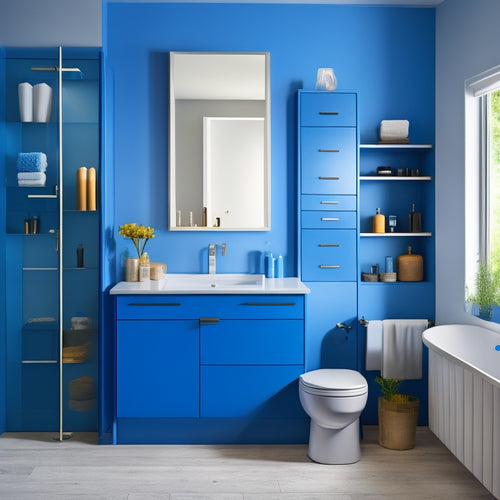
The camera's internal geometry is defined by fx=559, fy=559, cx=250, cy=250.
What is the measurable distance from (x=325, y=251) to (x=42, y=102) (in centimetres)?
202

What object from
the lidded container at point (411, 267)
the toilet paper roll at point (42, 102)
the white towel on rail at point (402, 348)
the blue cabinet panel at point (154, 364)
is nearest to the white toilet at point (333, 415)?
the white towel on rail at point (402, 348)

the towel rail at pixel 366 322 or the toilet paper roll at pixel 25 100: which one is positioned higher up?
the toilet paper roll at pixel 25 100

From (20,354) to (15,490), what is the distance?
36.7 inches

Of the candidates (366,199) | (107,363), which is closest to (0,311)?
(107,363)

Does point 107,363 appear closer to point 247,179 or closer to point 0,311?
point 0,311

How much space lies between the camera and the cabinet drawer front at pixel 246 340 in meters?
3.31

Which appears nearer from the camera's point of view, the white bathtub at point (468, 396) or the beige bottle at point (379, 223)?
the white bathtub at point (468, 396)

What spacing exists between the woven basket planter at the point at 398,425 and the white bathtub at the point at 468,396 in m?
0.12

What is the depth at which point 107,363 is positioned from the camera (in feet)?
11.6

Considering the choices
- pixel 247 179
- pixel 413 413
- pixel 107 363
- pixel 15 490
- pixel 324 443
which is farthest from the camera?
pixel 247 179

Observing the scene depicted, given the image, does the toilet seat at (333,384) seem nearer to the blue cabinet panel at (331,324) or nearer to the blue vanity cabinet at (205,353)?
the blue vanity cabinet at (205,353)

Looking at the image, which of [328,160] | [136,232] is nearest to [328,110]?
[328,160]

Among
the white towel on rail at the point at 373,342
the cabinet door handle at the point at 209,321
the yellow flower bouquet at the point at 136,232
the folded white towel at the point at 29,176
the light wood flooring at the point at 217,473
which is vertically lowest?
the light wood flooring at the point at 217,473

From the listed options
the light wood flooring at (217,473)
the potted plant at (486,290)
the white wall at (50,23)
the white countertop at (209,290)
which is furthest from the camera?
the white wall at (50,23)
